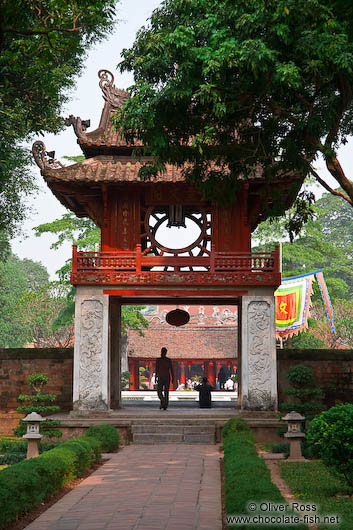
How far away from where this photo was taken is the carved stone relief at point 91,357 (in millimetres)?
16328

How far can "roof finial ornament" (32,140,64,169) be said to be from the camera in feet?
55.8

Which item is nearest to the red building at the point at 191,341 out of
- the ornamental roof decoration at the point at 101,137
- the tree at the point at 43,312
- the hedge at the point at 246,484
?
the tree at the point at 43,312

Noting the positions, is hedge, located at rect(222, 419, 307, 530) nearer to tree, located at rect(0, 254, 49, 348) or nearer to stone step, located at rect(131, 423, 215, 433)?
stone step, located at rect(131, 423, 215, 433)

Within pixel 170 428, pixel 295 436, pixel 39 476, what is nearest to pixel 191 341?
pixel 170 428

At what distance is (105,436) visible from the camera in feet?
44.1

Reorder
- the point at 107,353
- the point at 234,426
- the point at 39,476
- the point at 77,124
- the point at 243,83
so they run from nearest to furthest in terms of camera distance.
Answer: the point at 39,476 → the point at 243,83 → the point at 234,426 → the point at 107,353 → the point at 77,124

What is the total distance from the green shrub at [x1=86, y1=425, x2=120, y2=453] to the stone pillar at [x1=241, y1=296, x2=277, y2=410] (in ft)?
12.6

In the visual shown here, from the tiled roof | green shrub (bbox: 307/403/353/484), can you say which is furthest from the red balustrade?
green shrub (bbox: 307/403/353/484)

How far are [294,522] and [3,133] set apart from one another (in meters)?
11.8

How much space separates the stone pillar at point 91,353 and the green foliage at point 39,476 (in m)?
4.47

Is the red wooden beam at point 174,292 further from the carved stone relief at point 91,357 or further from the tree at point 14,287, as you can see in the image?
the tree at point 14,287

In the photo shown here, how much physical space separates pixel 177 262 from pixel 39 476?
9143mm

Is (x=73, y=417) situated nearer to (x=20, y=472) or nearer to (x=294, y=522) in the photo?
(x=20, y=472)

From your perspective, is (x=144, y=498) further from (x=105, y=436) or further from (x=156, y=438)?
(x=156, y=438)
